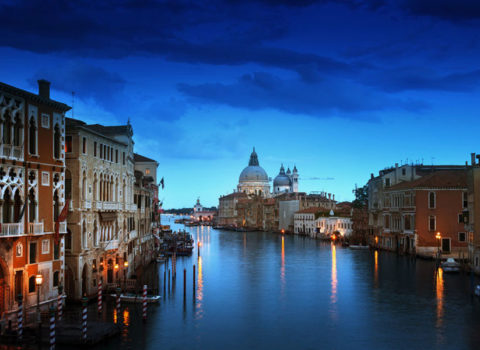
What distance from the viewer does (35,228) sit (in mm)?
22344

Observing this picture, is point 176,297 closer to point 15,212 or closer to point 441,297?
point 15,212

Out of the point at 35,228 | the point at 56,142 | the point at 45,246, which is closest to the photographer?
the point at 35,228

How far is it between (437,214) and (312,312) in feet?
91.5

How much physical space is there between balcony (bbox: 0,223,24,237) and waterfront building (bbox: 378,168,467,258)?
3863 centimetres

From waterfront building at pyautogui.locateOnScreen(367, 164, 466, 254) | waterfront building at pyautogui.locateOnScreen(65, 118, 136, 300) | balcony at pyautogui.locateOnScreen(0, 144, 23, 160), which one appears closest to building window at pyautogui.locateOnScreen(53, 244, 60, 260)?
waterfront building at pyautogui.locateOnScreen(65, 118, 136, 300)

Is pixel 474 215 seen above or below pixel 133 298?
above

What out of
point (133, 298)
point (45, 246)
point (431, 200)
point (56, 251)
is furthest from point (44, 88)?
point (431, 200)

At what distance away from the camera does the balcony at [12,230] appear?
20.3 metres

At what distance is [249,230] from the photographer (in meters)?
139

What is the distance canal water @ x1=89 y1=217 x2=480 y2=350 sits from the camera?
22.3 meters

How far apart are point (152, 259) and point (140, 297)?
2159cm

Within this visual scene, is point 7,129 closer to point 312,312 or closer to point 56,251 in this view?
point 56,251

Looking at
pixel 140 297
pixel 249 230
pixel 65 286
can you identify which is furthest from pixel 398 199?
pixel 249 230

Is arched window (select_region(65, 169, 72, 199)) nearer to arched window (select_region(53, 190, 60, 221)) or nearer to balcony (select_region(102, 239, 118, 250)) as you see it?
arched window (select_region(53, 190, 60, 221))
